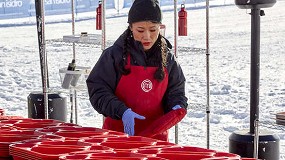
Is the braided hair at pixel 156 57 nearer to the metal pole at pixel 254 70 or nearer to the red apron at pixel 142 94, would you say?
the red apron at pixel 142 94

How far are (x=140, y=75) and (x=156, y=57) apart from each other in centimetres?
12

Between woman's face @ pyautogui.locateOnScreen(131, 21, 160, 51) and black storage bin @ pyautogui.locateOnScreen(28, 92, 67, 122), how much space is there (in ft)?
9.48

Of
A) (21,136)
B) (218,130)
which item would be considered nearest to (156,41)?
(21,136)

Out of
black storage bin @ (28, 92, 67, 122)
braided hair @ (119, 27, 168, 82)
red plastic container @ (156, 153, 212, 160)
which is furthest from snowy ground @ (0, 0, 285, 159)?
red plastic container @ (156, 153, 212, 160)

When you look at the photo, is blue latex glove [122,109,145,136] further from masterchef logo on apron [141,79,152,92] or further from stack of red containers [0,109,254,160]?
stack of red containers [0,109,254,160]

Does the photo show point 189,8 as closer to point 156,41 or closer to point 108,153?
point 156,41

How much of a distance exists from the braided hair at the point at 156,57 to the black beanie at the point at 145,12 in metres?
0.11

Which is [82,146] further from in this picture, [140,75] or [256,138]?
[256,138]

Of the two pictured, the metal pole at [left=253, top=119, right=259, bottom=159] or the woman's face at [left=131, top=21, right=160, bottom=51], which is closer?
the woman's face at [left=131, top=21, right=160, bottom=51]

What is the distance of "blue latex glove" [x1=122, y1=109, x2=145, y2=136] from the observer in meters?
3.38

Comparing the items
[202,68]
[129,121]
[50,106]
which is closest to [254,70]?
[129,121]

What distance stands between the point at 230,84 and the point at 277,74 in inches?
47.3

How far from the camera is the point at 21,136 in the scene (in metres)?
2.64

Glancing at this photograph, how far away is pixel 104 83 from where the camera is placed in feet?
11.7
